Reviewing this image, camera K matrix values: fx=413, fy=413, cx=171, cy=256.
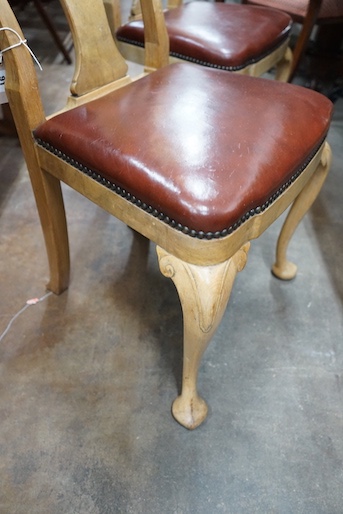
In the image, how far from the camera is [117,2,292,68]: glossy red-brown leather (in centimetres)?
110

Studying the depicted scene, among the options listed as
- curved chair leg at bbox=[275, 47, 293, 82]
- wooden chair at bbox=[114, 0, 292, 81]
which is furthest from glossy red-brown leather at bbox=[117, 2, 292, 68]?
curved chair leg at bbox=[275, 47, 293, 82]

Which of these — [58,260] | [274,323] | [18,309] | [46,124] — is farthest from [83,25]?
[274,323]

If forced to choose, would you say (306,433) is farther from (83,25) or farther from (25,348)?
(83,25)

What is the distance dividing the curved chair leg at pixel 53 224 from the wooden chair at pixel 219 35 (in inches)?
22.5

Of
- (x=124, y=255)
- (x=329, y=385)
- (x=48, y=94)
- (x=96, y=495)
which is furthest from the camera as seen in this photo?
(x=48, y=94)

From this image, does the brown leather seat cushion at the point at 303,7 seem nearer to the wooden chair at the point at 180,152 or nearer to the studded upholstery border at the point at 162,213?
the wooden chair at the point at 180,152

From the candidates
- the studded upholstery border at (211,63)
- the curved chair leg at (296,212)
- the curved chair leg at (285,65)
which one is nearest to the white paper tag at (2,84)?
the studded upholstery border at (211,63)

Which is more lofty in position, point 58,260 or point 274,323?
point 58,260

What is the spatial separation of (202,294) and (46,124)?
1.37ft

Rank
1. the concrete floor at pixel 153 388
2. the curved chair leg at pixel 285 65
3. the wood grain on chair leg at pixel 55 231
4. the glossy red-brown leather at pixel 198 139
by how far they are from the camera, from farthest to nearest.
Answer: the curved chair leg at pixel 285 65
the wood grain on chair leg at pixel 55 231
the concrete floor at pixel 153 388
the glossy red-brown leather at pixel 198 139

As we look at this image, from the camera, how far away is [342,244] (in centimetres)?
125

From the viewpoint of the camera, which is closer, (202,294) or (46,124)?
(202,294)

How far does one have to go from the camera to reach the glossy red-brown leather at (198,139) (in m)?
0.58

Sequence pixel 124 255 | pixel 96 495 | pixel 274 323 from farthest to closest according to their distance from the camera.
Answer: pixel 124 255 < pixel 274 323 < pixel 96 495
